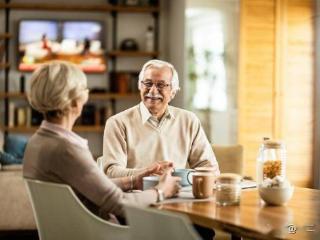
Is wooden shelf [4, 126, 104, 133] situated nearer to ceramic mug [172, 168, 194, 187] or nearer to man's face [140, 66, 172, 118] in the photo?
man's face [140, 66, 172, 118]

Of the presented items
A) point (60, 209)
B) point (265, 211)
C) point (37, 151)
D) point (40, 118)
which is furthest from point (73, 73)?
point (40, 118)

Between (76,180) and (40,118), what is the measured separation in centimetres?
538

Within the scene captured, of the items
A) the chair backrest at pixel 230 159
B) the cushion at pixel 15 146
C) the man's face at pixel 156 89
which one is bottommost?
the cushion at pixel 15 146

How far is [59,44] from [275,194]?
5.55 metres

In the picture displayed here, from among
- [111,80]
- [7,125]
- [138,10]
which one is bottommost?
[7,125]

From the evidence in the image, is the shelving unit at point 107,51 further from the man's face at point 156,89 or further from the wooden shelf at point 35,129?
the man's face at point 156,89

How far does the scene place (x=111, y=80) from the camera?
25.0 ft

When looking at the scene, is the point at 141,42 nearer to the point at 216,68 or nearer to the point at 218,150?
the point at 216,68

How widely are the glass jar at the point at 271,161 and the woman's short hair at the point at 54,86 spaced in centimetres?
82

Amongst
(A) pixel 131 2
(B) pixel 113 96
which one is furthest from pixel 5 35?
(A) pixel 131 2

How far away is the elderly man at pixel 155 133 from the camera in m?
2.91

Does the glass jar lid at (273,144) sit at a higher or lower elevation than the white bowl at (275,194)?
higher

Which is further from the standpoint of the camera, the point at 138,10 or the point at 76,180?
the point at 138,10

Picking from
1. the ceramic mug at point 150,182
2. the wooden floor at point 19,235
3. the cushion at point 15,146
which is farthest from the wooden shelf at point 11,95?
the ceramic mug at point 150,182
